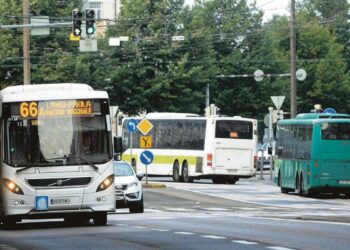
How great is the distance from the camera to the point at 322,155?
44281mm

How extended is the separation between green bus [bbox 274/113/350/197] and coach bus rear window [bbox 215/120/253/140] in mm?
11328

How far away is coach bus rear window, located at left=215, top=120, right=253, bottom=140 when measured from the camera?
58.0 meters

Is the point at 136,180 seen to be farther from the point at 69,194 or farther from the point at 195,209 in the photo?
the point at 69,194

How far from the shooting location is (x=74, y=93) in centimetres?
2511

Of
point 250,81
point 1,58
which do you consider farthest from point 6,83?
point 250,81

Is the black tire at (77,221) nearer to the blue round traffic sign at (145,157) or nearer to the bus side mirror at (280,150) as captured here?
the blue round traffic sign at (145,157)

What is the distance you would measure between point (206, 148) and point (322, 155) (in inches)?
571

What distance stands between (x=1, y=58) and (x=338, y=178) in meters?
32.8

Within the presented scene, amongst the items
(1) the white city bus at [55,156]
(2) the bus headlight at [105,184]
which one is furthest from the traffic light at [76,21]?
(2) the bus headlight at [105,184]

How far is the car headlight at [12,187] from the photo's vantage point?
24438mm

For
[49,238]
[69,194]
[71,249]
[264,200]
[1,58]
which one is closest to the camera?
[71,249]

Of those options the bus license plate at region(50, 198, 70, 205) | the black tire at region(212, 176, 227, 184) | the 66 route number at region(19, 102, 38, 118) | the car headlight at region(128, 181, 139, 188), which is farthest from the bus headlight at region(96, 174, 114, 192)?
the black tire at region(212, 176, 227, 184)

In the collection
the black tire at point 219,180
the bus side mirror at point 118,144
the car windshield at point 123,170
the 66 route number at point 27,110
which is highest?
the 66 route number at point 27,110

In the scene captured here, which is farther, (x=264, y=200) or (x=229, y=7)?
(x=229, y=7)
